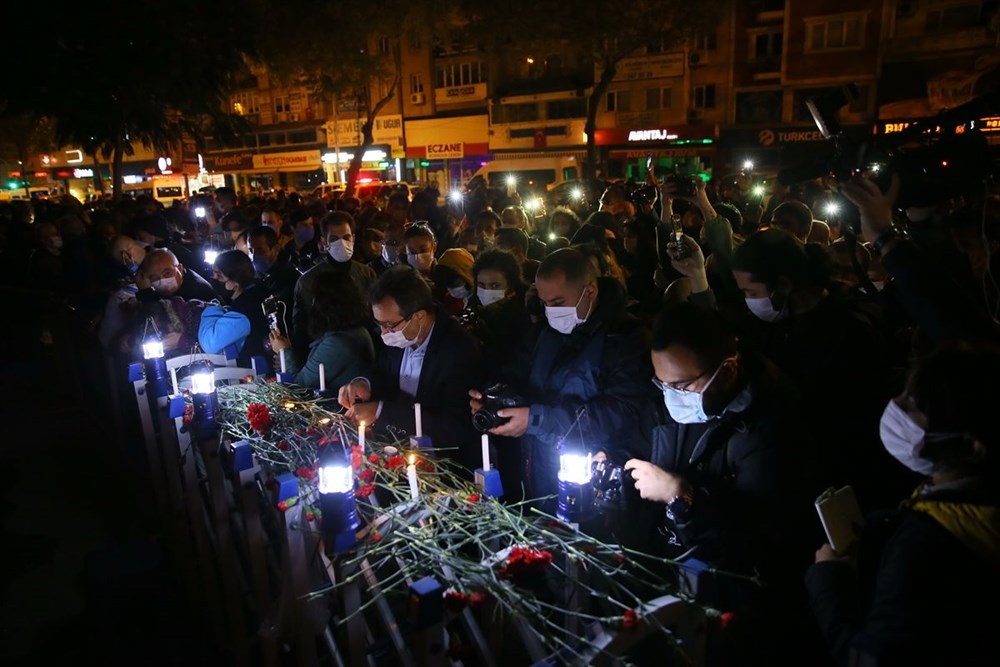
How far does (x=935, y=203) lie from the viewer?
317 cm

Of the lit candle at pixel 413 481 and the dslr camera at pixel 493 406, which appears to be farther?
the dslr camera at pixel 493 406

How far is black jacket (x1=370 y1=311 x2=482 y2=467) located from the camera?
4137mm

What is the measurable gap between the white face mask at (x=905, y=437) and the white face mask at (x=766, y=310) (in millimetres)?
1800

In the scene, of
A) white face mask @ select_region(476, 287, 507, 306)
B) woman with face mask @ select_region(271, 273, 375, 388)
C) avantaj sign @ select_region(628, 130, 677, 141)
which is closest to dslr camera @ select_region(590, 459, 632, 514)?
A: woman with face mask @ select_region(271, 273, 375, 388)

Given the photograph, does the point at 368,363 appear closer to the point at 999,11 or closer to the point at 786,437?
the point at 786,437

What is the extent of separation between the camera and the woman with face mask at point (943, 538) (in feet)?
5.65

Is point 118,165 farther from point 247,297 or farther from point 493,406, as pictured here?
point 493,406

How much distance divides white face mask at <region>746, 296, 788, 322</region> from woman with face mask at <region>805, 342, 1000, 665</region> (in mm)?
1890

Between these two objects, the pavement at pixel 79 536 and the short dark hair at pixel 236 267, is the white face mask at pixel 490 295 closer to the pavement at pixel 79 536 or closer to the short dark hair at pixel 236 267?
the short dark hair at pixel 236 267

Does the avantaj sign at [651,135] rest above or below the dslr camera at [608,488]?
above

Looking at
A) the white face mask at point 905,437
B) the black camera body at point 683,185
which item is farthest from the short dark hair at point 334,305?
the white face mask at point 905,437

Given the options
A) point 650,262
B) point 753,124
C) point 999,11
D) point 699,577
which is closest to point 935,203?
point 699,577

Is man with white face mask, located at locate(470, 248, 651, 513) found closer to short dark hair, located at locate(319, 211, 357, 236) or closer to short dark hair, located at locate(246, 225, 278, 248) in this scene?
short dark hair, located at locate(319, 211, 357, 236)

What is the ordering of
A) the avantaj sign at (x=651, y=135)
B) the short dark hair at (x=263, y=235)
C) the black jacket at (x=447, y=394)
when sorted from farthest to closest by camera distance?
the avantaj sign at (x=651, y=135) → the short dark hair at (x=263, y=235) → the black jacket at (x=447, y=394)
